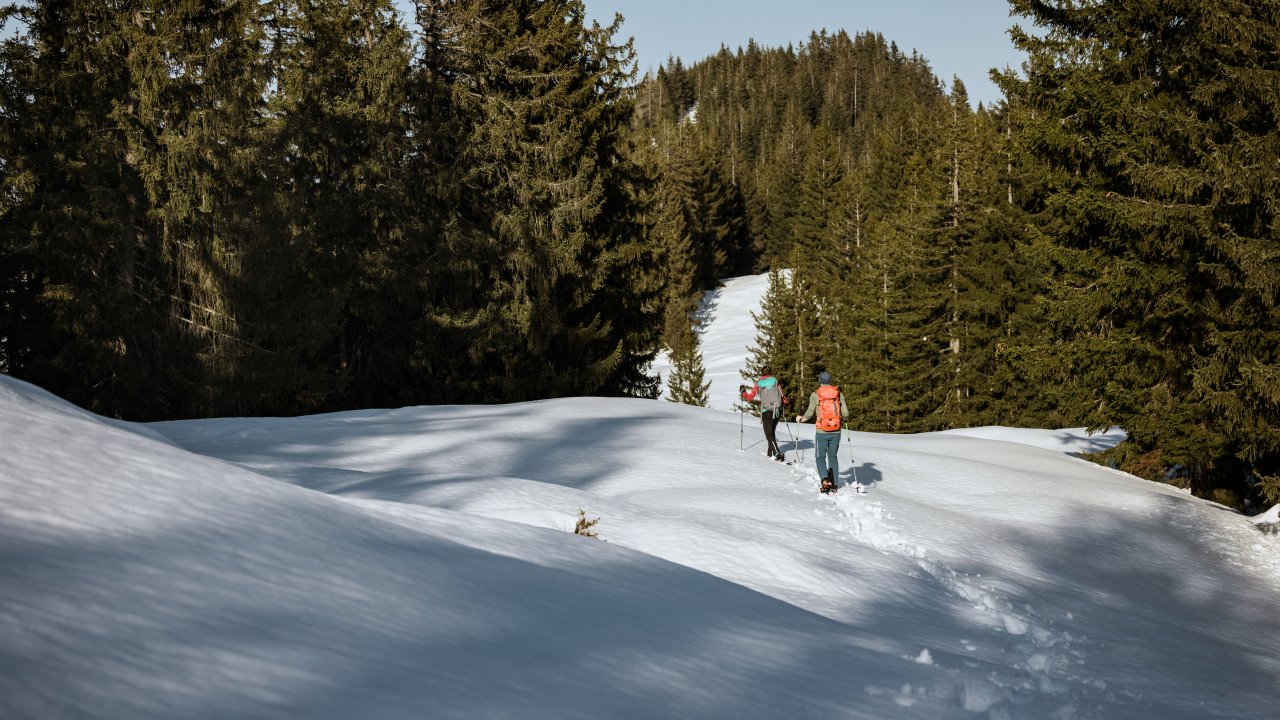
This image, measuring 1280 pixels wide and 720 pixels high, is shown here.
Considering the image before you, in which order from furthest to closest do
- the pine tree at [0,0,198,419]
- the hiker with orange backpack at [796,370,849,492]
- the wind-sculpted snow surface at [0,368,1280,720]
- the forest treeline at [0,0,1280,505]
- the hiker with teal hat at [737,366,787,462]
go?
the pine tree at [0,0,198,419] < the forest treeline at [0,0,1280,505] < the hiker with teal hat at [737,366,787,462] < the hiker with orange backpack at [796,370,849,492] < the wind-sculpted snow surface at [0,368,1280,720]

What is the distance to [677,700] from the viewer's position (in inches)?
142

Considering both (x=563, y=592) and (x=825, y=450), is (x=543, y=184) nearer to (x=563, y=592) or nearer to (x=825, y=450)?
→ (x=825, y=450)

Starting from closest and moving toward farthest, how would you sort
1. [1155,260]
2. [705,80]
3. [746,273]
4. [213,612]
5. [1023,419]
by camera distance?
[213,612], [1155,260], [1023,419], [746,273], [705,80]

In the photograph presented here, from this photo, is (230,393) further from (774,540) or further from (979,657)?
(979,657)

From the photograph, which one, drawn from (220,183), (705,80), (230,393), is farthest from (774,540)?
(705,80)

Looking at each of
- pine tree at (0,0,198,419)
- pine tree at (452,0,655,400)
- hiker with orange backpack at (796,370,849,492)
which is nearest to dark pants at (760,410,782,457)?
hiker with orange backpack at (796,370,849,492)

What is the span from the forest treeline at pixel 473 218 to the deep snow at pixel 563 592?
470 cm

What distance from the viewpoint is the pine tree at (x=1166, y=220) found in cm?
1356

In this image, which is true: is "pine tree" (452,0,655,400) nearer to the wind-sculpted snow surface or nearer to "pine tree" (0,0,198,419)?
"pine tree" (0,0,198,419)

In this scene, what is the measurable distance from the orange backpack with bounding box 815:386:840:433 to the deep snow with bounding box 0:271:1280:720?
3.25 feet

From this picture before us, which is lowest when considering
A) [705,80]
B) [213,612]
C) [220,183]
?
[213,612]

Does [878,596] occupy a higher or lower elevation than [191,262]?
lower

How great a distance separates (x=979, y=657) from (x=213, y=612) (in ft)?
16.2

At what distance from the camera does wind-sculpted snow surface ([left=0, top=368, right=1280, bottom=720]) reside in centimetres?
292
